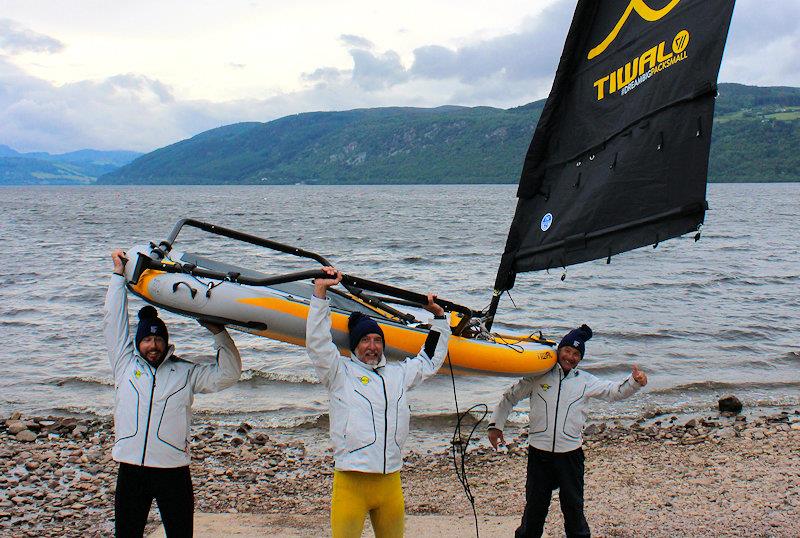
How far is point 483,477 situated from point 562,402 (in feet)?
12.3

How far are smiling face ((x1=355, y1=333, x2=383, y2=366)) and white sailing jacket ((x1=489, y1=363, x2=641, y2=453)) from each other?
57.8 inches

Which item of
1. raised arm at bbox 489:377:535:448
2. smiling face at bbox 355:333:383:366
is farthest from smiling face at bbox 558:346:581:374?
smiling face at bbox 355:333:383:366

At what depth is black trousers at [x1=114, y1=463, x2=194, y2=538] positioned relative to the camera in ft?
15.4

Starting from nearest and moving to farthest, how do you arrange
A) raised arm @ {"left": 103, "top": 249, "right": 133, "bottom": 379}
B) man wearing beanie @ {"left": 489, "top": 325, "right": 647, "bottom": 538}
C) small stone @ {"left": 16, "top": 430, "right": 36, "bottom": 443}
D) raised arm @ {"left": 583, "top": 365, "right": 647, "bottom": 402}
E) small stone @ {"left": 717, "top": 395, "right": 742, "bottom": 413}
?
raised arm @ {"left": 103, "top": 249, "right": 133, "bottom": 379}
man wearing beanie @ {"left": 489, "top": 325, "right": 647, "bottom": 538}
raised arm @ {"left": 583, "top": 365, "right": 647, "bottom": 402}
small stone @ {"left": 16, "top": 430, "right": 36, "bottom": 443}
small stone @ {"left": 717, "top": 395, "right": 742, "bottom": 413}

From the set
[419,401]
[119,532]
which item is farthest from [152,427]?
[419,401]

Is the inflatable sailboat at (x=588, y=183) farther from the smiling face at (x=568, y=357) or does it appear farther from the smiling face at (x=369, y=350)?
the smiling face at (x=369, y=350)

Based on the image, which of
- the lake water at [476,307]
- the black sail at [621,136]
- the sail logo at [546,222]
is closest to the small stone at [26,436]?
the lake water at [476,307]

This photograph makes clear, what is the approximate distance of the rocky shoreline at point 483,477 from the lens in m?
6.91

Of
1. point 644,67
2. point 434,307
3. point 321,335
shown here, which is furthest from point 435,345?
point 644,67

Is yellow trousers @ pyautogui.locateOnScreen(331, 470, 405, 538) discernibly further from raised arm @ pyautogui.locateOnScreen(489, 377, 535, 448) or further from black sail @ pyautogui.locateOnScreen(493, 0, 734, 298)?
black sail @ pyautogui.locateOnScreen(493, 0, 734, 298)

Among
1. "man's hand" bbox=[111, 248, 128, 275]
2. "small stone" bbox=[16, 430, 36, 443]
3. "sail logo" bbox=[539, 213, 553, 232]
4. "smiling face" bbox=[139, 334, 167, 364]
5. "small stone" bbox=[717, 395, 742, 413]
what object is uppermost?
"sail logo" bbox=[539, 213, 553, 232]

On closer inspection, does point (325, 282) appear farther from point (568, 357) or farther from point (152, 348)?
point (568, 357)

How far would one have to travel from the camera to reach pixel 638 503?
23.5 ft

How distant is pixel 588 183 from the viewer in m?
5.98
